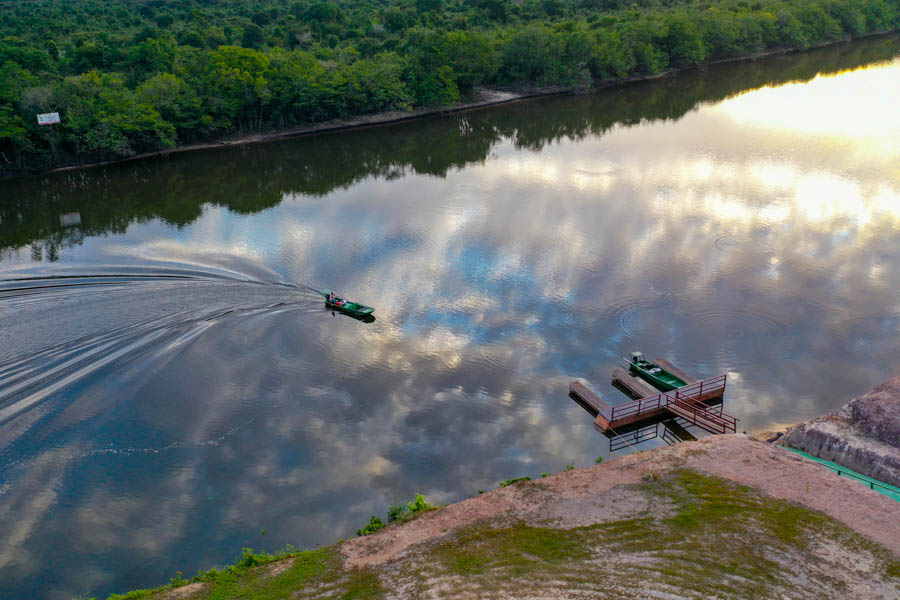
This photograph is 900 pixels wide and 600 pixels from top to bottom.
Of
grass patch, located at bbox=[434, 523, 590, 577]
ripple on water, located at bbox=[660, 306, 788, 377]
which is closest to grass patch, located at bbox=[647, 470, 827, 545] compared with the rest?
grass patch, located at bbox=[434, 523, 590, 577]

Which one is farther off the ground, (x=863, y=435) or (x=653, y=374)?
(x=653, y=374)

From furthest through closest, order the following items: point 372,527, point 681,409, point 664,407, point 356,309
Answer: point 356,309 < point 664,407 < point 681,409 < point 372,527

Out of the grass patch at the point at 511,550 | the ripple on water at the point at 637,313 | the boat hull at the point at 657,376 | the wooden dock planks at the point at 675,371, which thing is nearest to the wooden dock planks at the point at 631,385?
the boat hull at the point at 657,376

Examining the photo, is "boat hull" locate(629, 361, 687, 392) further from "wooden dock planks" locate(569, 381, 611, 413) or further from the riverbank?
the riverbank

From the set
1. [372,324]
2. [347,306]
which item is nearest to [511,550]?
[372,324]

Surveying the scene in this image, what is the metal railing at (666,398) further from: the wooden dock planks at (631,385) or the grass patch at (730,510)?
the grass patch at (730,510)

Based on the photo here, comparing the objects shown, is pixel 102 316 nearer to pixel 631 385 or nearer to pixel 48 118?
pixel 631 385
